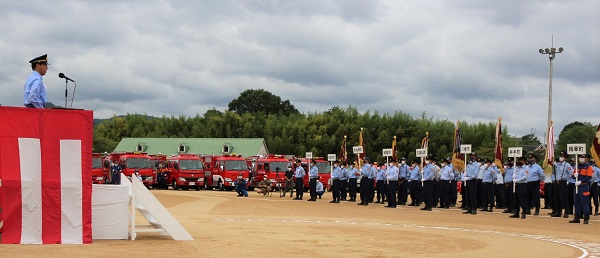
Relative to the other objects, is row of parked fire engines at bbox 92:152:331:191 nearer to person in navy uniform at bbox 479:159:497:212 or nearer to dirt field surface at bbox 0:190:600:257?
person in navy uniform at bbox 479:159:497:212

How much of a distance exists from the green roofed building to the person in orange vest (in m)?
61.8

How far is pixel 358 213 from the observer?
90.4ft

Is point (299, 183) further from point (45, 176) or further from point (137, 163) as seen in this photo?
point (45, 176)

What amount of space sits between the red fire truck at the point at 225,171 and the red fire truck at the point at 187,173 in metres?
0.70

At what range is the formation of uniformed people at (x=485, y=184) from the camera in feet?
85.4

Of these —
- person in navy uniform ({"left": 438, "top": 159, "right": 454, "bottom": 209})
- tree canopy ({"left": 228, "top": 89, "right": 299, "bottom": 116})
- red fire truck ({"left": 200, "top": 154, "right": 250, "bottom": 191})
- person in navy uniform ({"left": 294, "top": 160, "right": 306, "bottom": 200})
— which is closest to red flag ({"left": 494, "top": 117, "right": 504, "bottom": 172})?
person in navy uniform ({"left": 438, "top": 159, "right": 454, "bottom": 209})

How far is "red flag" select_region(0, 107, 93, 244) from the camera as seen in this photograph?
14.7 metres

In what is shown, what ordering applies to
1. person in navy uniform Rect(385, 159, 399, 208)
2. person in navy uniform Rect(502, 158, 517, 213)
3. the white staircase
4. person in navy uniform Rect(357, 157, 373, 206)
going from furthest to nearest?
1. person in navy uniform Rect(357, 157, 373, 206)
2. person in navy uniform Rect(385, 159, 399, 208)
3. person in navy uniform Rect(502, 158, 517, 213)
4. the white staircase

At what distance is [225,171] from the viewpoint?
51.8 meters

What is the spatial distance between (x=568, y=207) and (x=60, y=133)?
56.7 feet

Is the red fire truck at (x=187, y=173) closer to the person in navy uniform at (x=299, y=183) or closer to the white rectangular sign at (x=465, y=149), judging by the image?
the person in navy uniform at (x=299, y=183)

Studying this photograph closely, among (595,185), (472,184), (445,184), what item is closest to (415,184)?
(445,184)

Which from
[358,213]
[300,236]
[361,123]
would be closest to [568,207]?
[358,213]

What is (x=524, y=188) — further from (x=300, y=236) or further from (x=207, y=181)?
(x=207, y=181)
